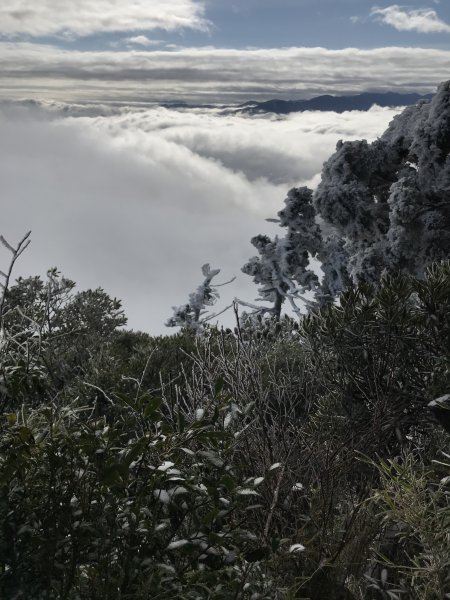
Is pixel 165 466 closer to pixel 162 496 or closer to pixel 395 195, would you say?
pixel 162 496

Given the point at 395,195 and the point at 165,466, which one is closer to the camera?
the point at 165,466

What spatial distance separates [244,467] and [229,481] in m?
2.86

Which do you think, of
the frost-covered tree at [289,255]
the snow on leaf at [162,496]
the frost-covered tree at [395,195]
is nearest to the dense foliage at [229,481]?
the snow on leaf at [162,496]

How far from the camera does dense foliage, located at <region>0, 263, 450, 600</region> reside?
340 cm

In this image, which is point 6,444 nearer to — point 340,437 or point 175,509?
point 175,509

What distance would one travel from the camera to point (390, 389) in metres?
7.30

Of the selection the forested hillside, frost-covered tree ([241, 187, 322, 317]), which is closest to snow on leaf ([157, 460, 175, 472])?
the forested hillside

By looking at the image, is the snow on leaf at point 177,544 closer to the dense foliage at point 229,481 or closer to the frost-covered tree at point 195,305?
the dense foliage at point 229,481

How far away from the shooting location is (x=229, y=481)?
347 centimetres

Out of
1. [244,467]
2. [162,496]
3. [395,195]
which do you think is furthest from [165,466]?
[395,195]

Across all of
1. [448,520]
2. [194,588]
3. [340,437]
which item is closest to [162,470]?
[194,588]

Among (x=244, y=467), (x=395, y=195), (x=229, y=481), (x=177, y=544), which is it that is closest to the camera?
(x=177, y=544)

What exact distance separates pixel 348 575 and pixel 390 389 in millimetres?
2039

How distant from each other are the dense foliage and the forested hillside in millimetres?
13
